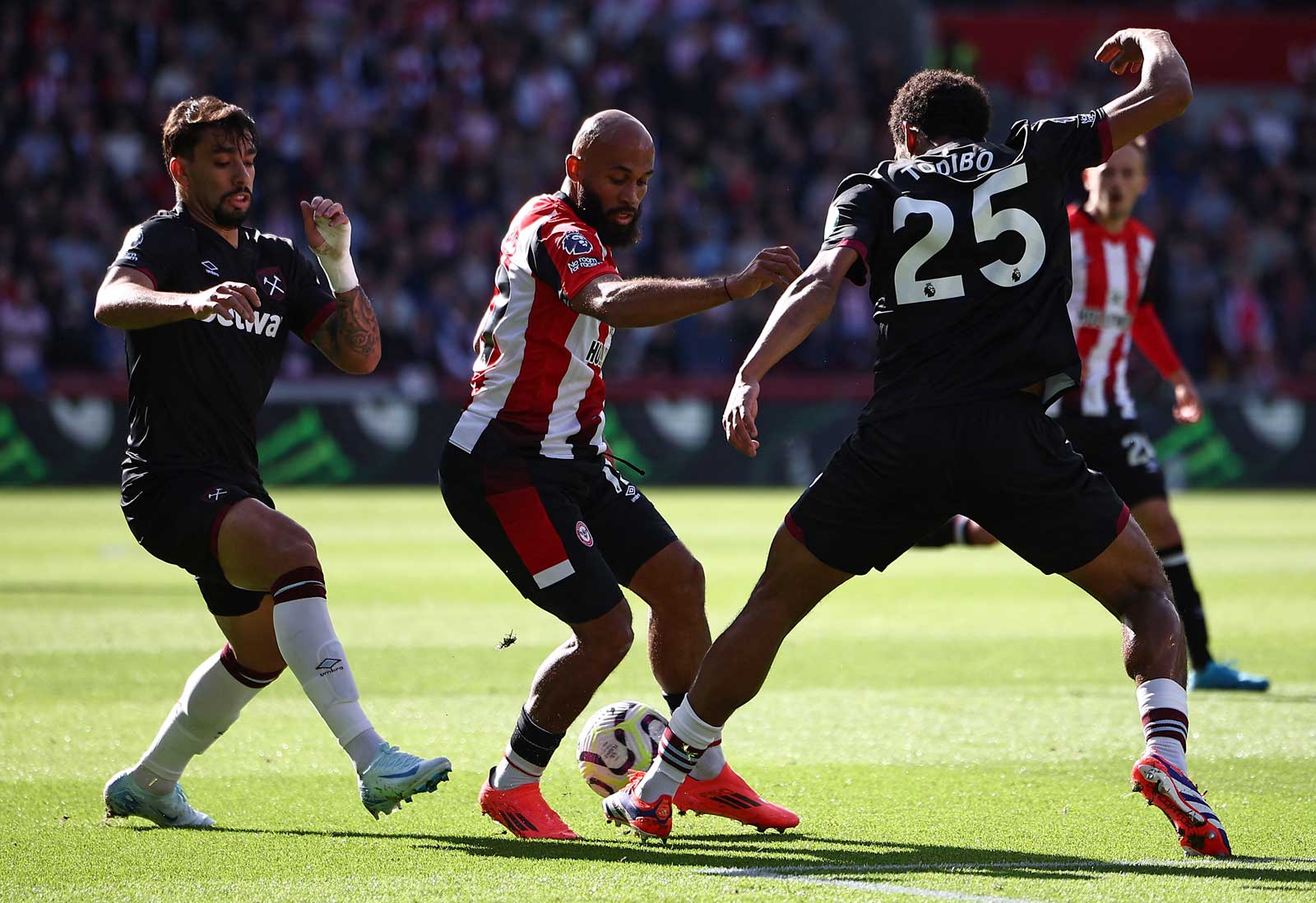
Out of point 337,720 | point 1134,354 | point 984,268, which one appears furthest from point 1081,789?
point 1134,354

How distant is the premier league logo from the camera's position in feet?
17.7

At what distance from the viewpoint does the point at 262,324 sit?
19.1 feet

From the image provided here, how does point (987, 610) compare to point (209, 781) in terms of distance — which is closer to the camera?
point (209, 781)

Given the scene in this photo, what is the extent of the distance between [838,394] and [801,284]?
18318mm

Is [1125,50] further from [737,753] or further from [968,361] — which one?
[737,753]

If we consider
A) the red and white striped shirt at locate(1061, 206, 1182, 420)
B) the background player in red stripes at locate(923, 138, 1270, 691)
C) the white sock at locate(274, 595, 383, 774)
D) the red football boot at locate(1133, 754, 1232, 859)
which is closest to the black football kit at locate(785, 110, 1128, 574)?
the red football boot at locate(1133, 754, 1232, 859)

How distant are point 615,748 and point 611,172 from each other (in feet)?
6.24

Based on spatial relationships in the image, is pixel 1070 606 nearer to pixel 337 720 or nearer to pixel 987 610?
pixel 987 610

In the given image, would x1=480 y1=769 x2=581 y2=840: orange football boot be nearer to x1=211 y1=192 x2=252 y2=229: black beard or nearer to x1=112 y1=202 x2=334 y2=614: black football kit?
x1=112 y1=202 x2=334 y2=614: black football kit

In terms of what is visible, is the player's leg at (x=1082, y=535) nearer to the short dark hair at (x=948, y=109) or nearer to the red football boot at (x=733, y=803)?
the short dark hair at (x=948, y=109)

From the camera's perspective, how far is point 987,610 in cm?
1198

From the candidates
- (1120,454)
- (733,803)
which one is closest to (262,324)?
(733,803)

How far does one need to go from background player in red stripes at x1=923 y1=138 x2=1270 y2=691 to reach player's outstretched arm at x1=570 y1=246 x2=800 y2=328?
3.70 meters

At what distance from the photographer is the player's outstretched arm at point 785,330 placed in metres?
4.79
